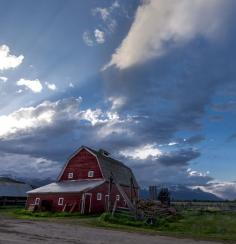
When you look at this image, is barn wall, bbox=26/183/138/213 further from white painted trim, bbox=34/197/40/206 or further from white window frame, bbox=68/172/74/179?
white window frame, bbox=68/172/74/179

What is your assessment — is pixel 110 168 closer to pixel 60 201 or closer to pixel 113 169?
pixel 113 169

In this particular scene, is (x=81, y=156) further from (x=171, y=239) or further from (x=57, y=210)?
(x=171, y=239)

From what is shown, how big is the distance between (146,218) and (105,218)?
12.0 feet

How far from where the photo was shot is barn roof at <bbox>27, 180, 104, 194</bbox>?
158 ft

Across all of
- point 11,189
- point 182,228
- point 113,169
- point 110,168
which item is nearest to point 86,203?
point 110,168

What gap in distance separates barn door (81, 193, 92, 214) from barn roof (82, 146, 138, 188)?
6050 millimetres

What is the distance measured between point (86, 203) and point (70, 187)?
14.4ft

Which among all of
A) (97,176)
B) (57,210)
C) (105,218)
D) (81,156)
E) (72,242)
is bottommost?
(72,242)

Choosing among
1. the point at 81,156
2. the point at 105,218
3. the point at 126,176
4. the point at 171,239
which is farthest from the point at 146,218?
the point at 126,176

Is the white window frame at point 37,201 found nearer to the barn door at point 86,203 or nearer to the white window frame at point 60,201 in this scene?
the white window frame at point 60,201

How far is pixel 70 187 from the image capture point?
165 feet

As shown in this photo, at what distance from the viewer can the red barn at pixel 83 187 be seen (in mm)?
46969

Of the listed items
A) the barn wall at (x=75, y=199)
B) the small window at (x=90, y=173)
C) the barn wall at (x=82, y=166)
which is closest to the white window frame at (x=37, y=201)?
the barn wall at (x=75, y=199)

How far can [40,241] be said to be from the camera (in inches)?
689
